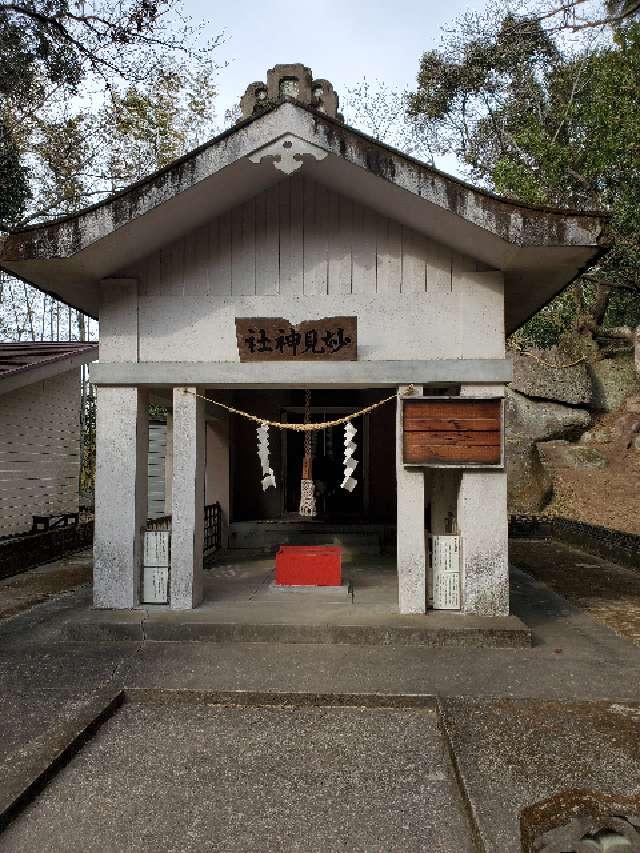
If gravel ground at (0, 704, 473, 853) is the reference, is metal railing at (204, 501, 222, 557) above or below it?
above

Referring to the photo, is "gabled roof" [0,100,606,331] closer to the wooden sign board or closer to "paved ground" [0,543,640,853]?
the wooden sign board

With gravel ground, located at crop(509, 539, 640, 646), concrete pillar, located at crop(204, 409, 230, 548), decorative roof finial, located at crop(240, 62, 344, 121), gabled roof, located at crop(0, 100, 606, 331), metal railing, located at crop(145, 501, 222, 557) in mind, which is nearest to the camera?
gabled roof, located at crop(0, 100, 606, 331)

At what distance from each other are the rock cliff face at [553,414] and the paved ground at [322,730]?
39.7 feet

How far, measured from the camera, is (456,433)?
A: 6.76 meters

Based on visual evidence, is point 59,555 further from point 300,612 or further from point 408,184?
point 408,184

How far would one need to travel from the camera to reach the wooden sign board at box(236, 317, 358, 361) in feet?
22.9

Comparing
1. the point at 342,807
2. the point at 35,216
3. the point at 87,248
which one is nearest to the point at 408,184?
the point at 87,248

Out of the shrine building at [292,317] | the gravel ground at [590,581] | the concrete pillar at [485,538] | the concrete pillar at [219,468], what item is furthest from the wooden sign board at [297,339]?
the concrete pillar at [219,468]

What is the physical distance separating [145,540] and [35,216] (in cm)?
1798

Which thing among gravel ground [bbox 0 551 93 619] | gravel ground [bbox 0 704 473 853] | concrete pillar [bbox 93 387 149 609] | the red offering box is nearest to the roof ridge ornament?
concrete pillar [bbox 93 387 149 609]

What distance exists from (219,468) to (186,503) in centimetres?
516

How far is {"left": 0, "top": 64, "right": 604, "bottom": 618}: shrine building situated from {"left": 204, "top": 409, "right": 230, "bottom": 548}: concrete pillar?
468 cm

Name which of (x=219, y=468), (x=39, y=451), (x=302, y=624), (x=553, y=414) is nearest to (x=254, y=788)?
(x=302, y=624)

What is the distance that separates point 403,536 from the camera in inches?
272
